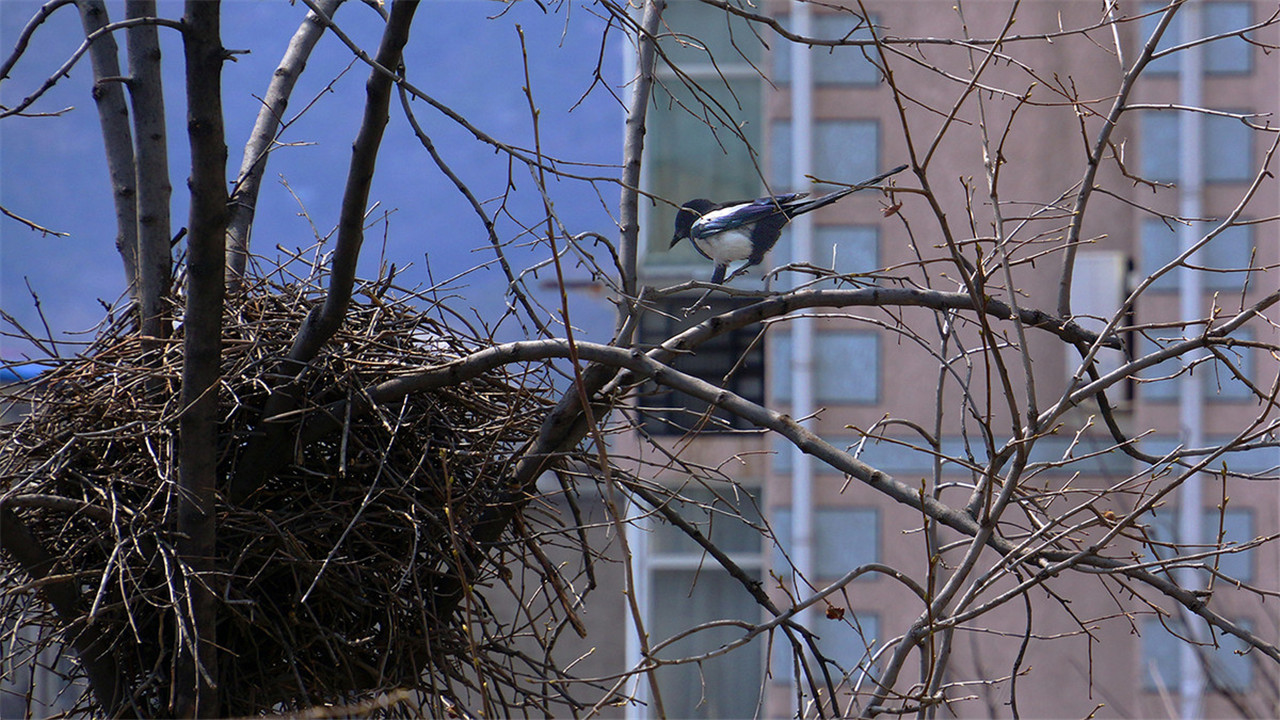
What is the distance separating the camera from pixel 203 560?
1287 mm

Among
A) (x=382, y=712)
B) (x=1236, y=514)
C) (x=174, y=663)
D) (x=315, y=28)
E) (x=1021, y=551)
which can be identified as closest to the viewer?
(x=1021, y=551)

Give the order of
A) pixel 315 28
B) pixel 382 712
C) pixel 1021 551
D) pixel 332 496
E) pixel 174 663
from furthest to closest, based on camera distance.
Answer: pixel 315 28, pixel 382 712, pixel 332 496, pixel 174 663, pixel 1021 551

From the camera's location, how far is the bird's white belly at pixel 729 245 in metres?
1.74

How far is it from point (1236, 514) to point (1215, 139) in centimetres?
151

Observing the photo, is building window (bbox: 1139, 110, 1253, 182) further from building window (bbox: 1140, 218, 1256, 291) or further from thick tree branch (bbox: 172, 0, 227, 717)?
thick tree branch (bbox: 172, 0, 227, 717)

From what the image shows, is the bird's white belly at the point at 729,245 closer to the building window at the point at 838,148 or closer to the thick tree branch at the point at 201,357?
the thick tree branch at the point at 201,357

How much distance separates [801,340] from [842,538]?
83 cm

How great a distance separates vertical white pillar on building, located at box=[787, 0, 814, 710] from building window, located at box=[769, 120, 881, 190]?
1.4 inches

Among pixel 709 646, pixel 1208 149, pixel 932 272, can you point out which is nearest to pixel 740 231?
pixel 932 272

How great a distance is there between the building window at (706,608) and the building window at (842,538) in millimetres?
202

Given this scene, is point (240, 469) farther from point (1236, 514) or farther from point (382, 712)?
point (1236, 514)

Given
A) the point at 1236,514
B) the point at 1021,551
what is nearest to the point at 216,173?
the point at 1021,551

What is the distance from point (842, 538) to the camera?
481cm

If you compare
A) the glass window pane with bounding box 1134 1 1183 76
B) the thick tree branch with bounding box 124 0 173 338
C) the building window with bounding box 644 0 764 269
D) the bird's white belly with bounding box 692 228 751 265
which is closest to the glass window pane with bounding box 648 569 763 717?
the building window with bounding box 644 0 764 269
